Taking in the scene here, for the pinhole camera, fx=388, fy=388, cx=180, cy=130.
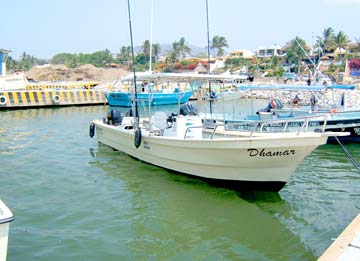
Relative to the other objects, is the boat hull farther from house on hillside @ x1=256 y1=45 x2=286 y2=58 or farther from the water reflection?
house on hillside @ x1=256 y1=45 x2=286 y2=58

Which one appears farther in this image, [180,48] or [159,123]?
[180,48]

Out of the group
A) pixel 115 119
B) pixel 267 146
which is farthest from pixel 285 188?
pixel 115 119

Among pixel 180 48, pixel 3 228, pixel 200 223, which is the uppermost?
pixel 180 48

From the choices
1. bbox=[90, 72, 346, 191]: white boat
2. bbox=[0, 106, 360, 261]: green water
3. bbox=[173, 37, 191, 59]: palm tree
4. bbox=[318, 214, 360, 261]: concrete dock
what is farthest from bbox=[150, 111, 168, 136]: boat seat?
bbox=[173, 37, 191, 59]: palm tree

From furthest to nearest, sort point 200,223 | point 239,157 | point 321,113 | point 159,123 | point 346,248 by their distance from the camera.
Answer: point 321,113 < point 159,123 < point 239,157 < point 200,223 < point 346,248

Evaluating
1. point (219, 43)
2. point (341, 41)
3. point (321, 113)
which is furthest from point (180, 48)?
point (321, 113)

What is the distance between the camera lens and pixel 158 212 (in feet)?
30.3

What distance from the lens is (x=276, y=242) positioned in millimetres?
7648

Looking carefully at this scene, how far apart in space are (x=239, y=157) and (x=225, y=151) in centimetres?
38

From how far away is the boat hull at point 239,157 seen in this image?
30.4 feet

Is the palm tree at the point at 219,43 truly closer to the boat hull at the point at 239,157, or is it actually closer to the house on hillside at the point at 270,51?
the house on hillside at the point at 270,51

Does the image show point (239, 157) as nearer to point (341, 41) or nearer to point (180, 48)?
point (341, 41)

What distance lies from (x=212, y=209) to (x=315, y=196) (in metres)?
2.98

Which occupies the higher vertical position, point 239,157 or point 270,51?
point 270,51
